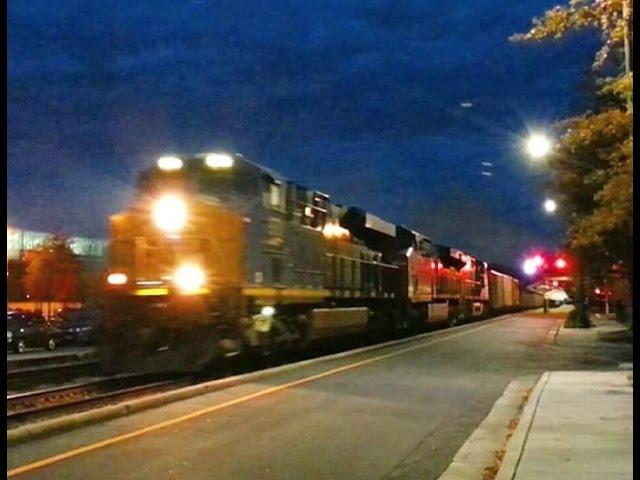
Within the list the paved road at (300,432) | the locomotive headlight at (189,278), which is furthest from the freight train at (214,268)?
the paved road at (300,432)

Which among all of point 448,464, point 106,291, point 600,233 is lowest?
point 448,464

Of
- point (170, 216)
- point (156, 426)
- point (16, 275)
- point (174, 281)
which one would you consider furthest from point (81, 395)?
point (16, 275)

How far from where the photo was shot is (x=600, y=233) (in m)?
26.9

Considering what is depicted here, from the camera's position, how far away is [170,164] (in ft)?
76.1

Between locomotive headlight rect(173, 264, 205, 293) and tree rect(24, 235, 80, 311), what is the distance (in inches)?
1828

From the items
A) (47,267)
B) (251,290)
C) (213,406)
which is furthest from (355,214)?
(47,267)

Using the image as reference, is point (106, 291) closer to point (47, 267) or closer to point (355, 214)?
point (355, 214)

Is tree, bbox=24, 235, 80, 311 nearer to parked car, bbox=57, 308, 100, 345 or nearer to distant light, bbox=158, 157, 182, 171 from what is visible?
parked car, bbox=57, 308, 100, 345

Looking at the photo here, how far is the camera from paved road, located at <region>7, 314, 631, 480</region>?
424 inches

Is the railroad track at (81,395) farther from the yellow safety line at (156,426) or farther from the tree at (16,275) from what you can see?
the tree at (16,275)

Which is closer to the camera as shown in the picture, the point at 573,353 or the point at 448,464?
the point at 448,464

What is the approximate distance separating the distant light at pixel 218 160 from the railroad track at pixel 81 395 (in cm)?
476

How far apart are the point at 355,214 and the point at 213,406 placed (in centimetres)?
1797

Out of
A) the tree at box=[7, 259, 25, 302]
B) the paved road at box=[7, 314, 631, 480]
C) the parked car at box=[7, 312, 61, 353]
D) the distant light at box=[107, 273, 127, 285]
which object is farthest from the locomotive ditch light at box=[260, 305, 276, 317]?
the tree at box=[7, 259, 25, 302]
